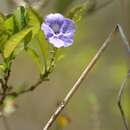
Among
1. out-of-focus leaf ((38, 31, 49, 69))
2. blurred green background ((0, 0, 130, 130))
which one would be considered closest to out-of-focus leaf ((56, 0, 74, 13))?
blurred green background ((0, 0, 130, 130))

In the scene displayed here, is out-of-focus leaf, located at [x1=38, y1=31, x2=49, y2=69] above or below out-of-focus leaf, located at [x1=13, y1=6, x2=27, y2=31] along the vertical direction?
below

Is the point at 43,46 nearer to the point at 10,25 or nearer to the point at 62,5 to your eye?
the point at 10,25

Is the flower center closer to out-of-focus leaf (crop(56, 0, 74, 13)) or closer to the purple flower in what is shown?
the purple flower

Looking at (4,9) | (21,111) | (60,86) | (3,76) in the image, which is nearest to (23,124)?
(21,111)

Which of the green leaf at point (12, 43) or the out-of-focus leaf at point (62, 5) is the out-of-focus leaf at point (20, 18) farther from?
the out-of-focus leaf at point (62, 5)

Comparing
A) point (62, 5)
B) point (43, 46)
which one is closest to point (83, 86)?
point (62, 5)

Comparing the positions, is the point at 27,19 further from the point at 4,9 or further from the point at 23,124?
the point at 23,124
